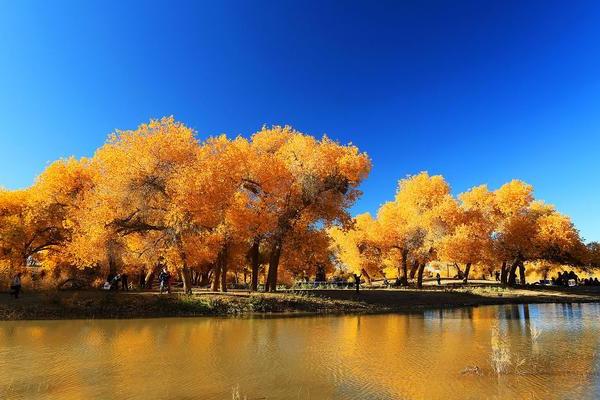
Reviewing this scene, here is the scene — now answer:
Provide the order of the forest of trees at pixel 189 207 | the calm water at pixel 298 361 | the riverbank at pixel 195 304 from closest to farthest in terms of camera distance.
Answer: the calm water at pixel 298 361 < the riverbank at pixel 195 304 < the forest of trees at pixel 189 207

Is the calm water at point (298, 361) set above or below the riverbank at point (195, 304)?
below

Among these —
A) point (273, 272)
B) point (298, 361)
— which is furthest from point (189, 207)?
point (298, 361)

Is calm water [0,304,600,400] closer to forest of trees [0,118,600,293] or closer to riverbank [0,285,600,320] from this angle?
riverbank [0,285,600,320]

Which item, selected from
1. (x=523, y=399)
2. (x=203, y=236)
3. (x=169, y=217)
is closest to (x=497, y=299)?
(x=203, y=236)

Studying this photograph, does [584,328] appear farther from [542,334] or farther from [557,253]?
[557,253]

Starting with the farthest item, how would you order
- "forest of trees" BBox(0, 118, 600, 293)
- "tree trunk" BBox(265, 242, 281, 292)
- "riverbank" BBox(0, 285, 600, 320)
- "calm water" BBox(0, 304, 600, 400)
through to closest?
"tree trunk" BBox(265, 242, 281, 292) < "forest of trees" BBox(0, 118, 600, 293) < "riverbank" BBox(0, 285, 600, 320) < "calm water" BBox(0, 304, 600, 400)

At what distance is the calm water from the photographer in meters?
10.5

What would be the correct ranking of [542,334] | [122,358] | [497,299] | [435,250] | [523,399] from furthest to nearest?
[435,250] → [497,299] → [542,334] → [122,358] → [523,399]

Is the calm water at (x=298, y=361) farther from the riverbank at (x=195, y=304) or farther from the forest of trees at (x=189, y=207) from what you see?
the forest of trees at (x=189, y=207)

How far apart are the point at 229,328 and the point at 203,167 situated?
1207 centimetres

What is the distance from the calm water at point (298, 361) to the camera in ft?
34.3

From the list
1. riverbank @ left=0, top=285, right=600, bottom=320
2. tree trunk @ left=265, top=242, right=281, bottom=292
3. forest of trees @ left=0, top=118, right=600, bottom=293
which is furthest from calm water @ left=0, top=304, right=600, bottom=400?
tree trunk @ left=265, top=242, right=281, bottom=292

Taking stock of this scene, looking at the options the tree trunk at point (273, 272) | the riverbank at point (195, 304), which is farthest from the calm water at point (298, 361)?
the tree trunk at point (273, 272)

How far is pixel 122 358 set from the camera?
14.6m
